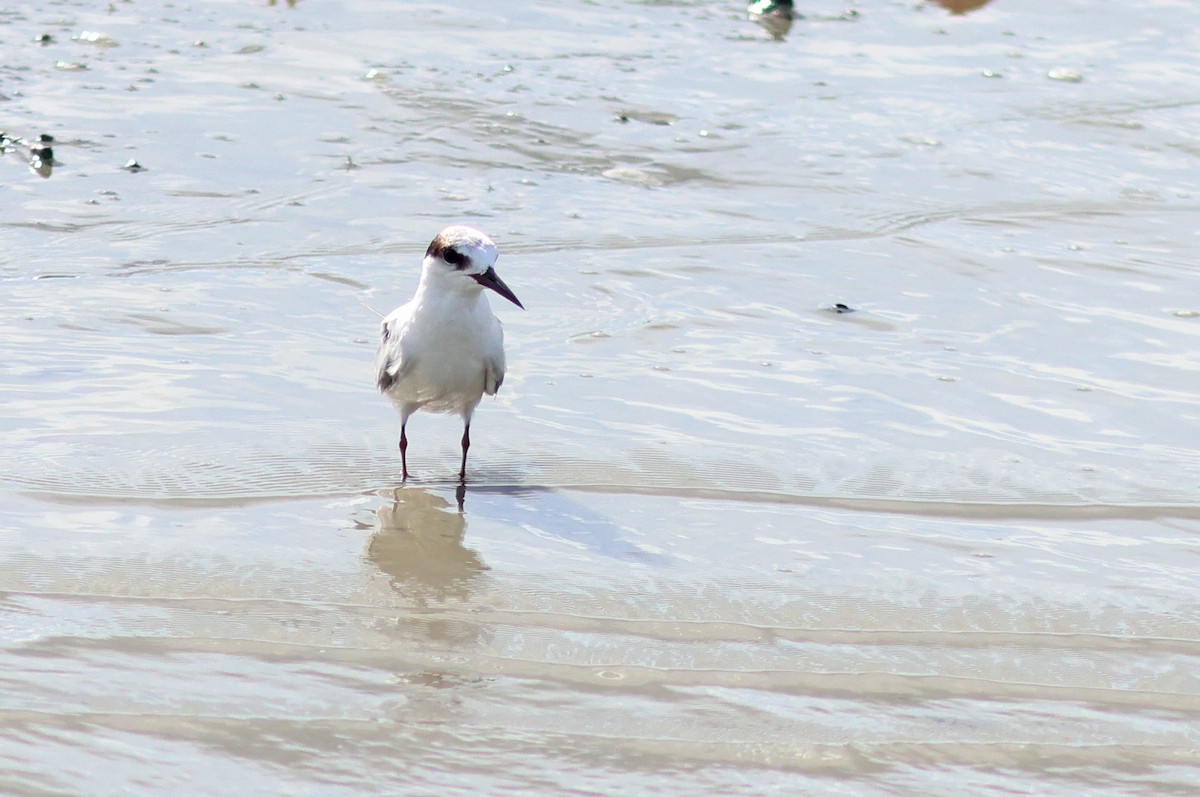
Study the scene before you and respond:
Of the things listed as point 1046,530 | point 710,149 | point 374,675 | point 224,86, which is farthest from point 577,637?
point 224,86

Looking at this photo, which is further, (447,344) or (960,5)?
(960,5)

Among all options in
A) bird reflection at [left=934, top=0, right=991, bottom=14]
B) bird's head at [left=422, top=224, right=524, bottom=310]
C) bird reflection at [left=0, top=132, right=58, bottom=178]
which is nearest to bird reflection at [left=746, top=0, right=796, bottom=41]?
bird reflection at [left=934, top=0, right=991, bottom=14]

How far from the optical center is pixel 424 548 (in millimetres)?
5406

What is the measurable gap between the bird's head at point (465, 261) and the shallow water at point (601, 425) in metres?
0.69

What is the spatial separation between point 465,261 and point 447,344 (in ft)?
1.19

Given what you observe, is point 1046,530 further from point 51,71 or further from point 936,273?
point 51,71

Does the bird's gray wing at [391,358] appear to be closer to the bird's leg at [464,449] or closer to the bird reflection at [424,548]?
the bird's leg at [464,449]

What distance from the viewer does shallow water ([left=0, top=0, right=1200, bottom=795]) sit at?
162 inches

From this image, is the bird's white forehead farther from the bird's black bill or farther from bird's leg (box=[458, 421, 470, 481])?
bird's leg (box=[458, 421, 470, 481])

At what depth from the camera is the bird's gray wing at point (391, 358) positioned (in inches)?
245

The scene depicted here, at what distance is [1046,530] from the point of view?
5633 millimetres

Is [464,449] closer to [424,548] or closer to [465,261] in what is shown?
[465,261]

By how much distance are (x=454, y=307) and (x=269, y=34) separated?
270 inches

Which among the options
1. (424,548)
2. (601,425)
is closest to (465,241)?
(601,425)
